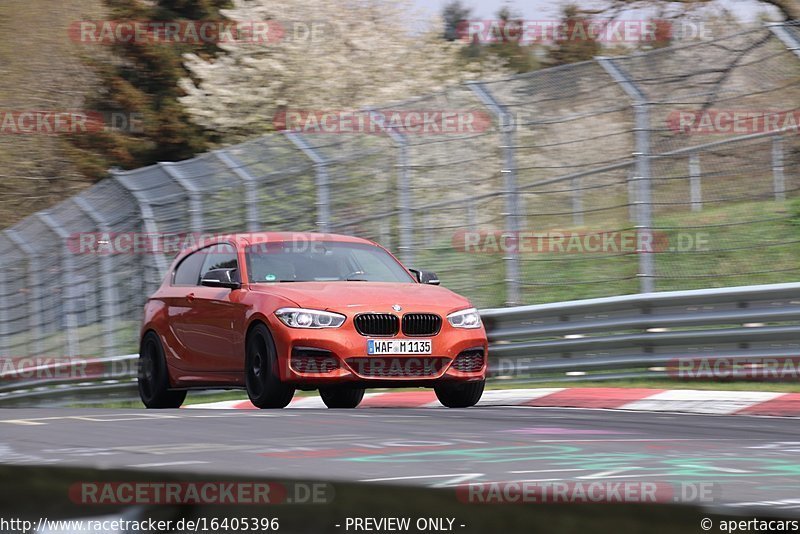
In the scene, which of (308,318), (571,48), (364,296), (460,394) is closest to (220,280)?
(308,318)

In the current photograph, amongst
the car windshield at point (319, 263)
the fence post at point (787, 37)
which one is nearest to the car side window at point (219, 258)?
the car windshield at point (319, 263)

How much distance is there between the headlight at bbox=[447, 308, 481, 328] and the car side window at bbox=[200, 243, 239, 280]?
71.7 inches

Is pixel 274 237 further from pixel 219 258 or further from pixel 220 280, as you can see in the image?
pixel 220 280

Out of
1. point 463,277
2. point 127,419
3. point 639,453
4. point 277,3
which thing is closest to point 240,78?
point 277,3

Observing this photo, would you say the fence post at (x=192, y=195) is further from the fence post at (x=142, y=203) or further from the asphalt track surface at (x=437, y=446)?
the asphalt track surface at (x=437, y=446)

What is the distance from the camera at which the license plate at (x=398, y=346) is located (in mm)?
9836

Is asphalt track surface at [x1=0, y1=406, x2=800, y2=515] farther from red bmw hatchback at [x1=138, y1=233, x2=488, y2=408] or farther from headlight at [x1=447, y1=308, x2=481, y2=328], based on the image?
headlight at [x1=447, y1=308, x2=481, y2=328]

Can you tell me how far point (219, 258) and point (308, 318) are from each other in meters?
1.88

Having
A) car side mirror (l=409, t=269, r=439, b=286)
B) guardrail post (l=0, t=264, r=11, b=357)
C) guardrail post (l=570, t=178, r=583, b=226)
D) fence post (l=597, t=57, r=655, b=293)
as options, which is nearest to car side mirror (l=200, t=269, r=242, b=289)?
car side mirror (l=409, t=269, r=439, b=286)

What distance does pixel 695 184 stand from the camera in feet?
41.7

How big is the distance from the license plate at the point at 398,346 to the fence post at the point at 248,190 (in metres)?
6.18

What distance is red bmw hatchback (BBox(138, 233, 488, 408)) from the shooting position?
385 inches

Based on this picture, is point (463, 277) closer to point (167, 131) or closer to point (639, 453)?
point (639, 453)

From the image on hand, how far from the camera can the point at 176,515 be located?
254cm
